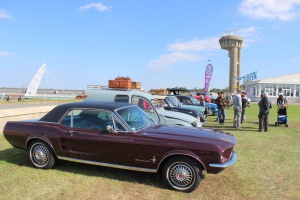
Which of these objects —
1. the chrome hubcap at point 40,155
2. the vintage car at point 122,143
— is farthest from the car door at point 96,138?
the chrome hubcap at point 40,155

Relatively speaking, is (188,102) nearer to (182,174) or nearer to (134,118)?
(134,118)

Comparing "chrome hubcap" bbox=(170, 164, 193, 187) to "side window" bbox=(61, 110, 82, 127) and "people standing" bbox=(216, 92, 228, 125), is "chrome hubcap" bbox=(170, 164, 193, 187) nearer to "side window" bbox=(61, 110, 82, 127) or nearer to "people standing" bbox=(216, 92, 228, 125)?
"side window" bbox=(61, 110, 82, 127)

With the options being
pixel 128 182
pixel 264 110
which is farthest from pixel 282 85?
pixel 128 182

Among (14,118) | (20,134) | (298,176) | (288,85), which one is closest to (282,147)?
(298,176)

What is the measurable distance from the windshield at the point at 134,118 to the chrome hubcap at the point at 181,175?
43.1 inches

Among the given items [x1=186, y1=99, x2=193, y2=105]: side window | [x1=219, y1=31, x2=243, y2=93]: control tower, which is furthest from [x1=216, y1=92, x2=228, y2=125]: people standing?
[x1=219, y1=31, x2=243, y2=93]: control tower

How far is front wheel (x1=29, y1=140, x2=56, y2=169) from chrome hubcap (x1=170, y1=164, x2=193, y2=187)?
8.48ft

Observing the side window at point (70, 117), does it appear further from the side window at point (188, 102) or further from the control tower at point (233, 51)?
the control tower at point (233, 51)

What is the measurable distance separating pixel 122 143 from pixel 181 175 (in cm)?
122

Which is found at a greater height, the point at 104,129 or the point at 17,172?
the point at 104,129

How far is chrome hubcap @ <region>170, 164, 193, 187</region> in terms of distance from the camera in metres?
4.89

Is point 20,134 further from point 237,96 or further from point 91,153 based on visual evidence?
point 237,96

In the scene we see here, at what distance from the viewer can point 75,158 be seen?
5.62 m

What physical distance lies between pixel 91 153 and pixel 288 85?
56624 mm
